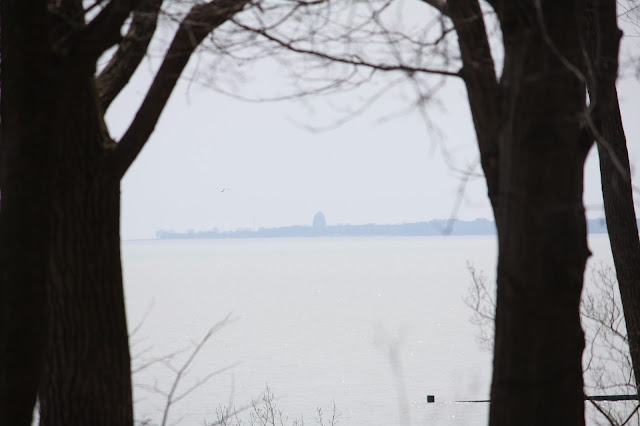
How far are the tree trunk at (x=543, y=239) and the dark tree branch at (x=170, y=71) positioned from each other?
1.43m

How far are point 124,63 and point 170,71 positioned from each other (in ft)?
1.18

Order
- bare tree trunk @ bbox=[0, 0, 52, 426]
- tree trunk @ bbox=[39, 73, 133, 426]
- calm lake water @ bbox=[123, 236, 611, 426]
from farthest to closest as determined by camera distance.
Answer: calm lake water @ bbox=[123, 236, 611, 426] → tree trunk @ bbox=[39, 73, 133, 426] → bare tree trunk @ bbox=[0, 0, 52, 426]

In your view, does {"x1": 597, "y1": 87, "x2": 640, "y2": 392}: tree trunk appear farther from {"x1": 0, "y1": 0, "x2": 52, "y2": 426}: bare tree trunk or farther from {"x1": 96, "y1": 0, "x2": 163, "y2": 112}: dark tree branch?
{"x1": 0, "y1": 0, "x2": 52, "y2": 426}: bare tree trunk

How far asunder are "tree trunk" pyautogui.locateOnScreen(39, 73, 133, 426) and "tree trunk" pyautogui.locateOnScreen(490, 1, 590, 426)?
5.63 ft

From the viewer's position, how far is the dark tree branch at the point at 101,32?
271 centimetres

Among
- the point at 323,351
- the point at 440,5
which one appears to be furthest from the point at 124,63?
A: the point at 323,351

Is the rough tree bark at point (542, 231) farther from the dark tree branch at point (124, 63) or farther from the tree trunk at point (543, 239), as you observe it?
the dark tree branch at point (124, 63)

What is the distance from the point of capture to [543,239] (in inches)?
104

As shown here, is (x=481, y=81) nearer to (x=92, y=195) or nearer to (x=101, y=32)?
(x=101, y=32)

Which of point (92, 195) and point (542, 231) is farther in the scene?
point (92, 195)

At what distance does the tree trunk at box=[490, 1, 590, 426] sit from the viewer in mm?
2645

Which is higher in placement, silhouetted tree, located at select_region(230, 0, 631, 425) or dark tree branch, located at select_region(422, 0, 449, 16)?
dark tree branch, located at select_region(422, 0, 449, 16)

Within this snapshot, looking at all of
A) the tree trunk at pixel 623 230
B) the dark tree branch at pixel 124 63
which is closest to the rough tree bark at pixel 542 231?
the dark tree branch at pixel 124 63

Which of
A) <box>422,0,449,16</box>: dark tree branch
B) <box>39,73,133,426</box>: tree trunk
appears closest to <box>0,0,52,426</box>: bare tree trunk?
<box>39,73,133,426</box>: tree trunk
